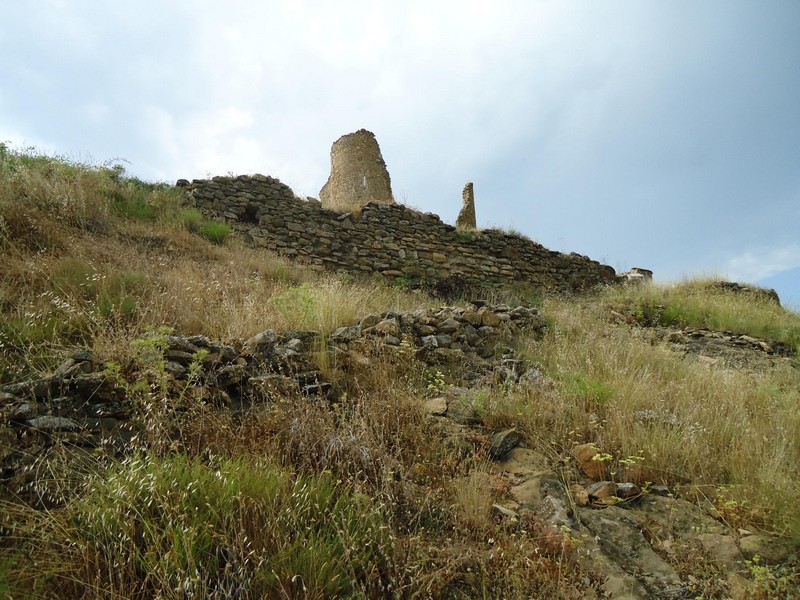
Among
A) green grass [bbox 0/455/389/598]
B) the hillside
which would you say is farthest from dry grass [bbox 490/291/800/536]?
green grass [bbox 0/455/389/598]

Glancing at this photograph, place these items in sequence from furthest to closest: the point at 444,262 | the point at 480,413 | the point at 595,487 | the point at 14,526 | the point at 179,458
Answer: the point at 444,262, the point at 480,413, the point at 595,487, the point at 179,458, the point at 14,526

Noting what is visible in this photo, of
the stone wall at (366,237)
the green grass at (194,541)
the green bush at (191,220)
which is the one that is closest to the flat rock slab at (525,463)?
the green grass at (194,541)

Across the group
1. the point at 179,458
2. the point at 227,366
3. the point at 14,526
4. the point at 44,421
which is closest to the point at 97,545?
the point at 14,526

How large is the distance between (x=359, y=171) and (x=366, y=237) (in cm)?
478

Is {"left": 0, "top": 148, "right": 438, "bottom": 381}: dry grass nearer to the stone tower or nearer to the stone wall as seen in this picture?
the stone wall

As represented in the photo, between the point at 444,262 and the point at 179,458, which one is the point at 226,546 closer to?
the point at 179,458

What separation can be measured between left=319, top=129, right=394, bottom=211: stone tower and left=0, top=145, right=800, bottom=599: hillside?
9208 mm

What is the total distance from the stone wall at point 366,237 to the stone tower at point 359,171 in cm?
347

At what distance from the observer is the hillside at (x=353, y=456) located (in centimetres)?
173

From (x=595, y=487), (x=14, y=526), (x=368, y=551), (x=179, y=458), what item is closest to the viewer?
(x=14, y=526)

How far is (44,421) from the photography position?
2268 millimetres

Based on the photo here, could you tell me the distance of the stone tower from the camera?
1374cm

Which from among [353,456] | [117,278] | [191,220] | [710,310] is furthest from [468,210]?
[353,456]

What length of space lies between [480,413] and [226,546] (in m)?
2.11
